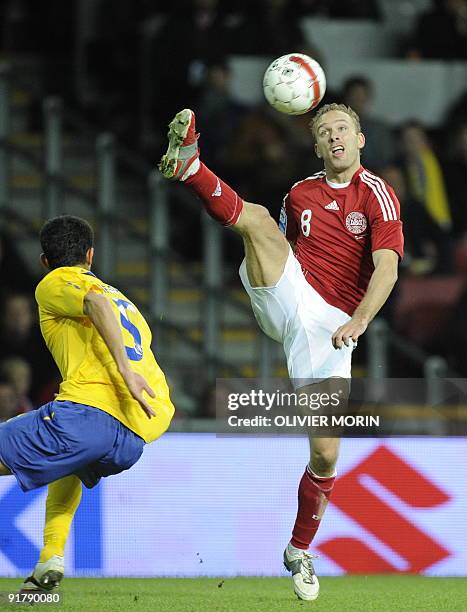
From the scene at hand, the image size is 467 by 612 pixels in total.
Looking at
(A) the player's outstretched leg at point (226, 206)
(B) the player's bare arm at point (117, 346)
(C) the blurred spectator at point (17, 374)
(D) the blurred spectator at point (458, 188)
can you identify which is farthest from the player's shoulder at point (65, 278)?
(D) the blurred spectator at point (458, 188)

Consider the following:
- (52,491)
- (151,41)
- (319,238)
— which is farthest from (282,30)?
(52,491)

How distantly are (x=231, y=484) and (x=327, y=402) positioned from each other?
44.5 inches

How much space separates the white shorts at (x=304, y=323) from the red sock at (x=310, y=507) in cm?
47

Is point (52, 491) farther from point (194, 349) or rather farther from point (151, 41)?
point (151, 41)

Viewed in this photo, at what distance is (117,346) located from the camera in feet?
19.3

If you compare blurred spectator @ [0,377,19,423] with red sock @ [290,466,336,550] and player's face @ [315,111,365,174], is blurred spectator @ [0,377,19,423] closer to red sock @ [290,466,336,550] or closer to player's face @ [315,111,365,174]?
red sock @ [290,466,336,550]

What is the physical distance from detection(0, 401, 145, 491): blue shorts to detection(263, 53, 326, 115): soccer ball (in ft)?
6.04

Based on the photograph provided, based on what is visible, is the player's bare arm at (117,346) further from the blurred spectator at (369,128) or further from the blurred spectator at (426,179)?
the blurred spectator at (426,179)

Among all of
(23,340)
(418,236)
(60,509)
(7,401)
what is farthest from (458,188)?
(60,509)

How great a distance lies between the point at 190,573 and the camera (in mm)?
7801

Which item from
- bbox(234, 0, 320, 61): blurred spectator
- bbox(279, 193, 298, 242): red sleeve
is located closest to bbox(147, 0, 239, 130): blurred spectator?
bbox(234, 0, 320, 61): blurred spectator

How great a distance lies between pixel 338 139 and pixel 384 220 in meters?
0.46

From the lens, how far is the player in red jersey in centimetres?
674

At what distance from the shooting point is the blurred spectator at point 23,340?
985cm
